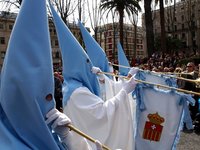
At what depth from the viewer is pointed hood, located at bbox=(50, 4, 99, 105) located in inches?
163

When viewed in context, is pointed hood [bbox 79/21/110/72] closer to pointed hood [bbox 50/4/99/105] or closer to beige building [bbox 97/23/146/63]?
pointed hood [bbox 50/4/99/105]

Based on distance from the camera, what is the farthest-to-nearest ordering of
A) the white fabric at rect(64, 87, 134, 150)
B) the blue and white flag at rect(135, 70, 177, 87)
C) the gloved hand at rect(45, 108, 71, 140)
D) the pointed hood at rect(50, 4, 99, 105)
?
the blue and white flag at rect(135, 70, 177, 87)
the pointed hood at rect(50, 4, 99, 105)
the white fabric at rect(64, 87, 134, 150)
the gloved hand at rect(45, 108, 71, 140)

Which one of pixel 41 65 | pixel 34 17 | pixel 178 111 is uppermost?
pixel 34 17

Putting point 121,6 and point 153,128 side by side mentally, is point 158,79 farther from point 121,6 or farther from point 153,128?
point 121,6

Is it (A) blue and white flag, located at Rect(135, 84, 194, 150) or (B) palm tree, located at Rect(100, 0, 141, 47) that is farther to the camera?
(B) palm tree, located at Rect(100, 0, 141, 47)

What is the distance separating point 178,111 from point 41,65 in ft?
9.61

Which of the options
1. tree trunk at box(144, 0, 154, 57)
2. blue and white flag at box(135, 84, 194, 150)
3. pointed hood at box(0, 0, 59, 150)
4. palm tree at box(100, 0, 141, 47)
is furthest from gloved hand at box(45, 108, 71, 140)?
palm tree at box(100, 0, 141, 47)

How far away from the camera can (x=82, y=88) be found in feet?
13.1

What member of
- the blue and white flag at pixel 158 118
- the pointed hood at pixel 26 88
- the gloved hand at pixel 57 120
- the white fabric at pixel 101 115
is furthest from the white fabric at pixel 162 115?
the pointed hood at pixel 26 88

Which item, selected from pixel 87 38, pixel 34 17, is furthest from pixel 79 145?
pixel 87 38

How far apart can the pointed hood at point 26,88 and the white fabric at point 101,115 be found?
63.5 inches

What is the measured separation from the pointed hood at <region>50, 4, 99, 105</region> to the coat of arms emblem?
36.0 inches

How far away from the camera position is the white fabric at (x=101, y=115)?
3.88 metres

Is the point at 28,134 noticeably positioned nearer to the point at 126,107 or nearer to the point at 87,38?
the point at 126,107
